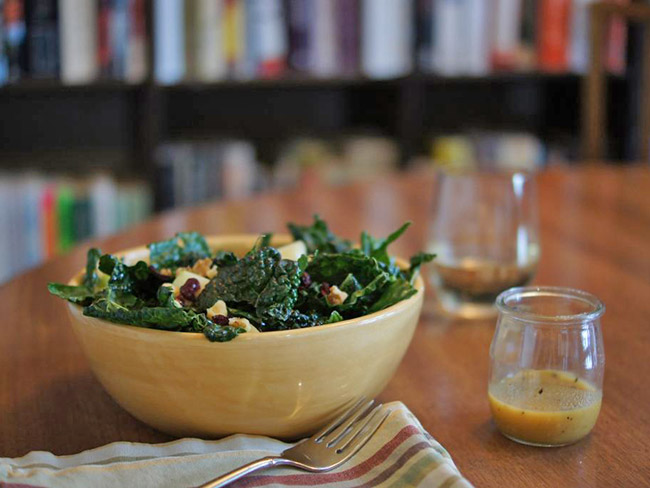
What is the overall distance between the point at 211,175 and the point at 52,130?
598 mm

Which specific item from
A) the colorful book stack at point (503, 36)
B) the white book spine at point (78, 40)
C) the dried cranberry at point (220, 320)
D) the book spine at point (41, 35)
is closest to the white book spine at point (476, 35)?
the colorful book stack at point (503, 36)

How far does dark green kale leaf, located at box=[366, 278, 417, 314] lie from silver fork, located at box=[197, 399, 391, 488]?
7 centimetres

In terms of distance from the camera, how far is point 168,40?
A: 7.79ft

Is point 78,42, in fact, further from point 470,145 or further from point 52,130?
point 470,145

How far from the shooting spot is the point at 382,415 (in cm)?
60

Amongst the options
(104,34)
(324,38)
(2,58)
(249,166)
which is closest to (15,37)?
(2,58)

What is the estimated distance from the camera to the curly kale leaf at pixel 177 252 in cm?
72

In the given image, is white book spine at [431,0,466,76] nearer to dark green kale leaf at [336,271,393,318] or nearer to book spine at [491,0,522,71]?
book spine at [491,0,522,71]

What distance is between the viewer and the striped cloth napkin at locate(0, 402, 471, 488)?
0.52 m

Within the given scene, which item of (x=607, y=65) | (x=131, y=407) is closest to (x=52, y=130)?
(x=607, y=65)

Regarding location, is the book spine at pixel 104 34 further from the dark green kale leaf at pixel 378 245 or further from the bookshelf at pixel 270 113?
the dark green kale leaf at pixel 378 245

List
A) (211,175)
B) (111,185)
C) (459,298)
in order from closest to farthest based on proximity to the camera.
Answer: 1. (459,298)
2. (111,185)
3. (211,175)

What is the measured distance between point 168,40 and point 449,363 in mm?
1851

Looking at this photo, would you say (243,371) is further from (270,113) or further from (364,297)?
(270,113)
